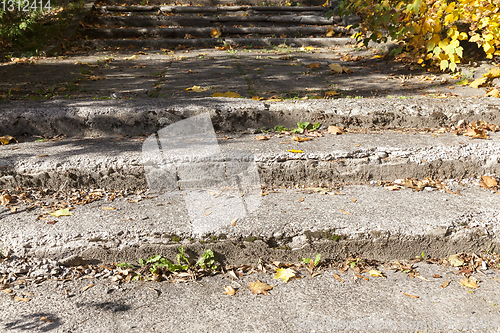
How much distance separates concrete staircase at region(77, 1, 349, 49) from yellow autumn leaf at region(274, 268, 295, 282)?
4.58m

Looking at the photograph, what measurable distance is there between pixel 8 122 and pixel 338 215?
7.81ft

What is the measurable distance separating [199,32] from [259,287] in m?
5.15

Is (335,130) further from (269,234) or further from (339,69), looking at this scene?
(339,69)

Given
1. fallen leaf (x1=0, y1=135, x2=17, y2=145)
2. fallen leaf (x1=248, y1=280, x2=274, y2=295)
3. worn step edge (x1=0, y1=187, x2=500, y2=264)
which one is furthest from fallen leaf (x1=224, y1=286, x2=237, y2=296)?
fallen leaf (x1=0, y1=135, x2=17, y2=145)

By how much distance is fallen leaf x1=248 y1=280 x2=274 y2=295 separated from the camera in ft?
5.69

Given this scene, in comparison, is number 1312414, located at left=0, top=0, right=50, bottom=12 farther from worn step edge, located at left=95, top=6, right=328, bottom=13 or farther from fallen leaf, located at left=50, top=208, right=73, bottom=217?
fallen leaf, located at left=50, top=208, right=73, bottom=217

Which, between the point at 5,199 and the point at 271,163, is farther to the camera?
the point at 271,163

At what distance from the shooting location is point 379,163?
2.41m

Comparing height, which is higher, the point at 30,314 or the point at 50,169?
the point at 50,169

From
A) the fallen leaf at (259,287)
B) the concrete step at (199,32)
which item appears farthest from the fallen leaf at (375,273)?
the concrete step at (199,32)

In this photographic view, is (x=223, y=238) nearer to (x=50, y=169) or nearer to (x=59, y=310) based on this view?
(x=59, y=310)

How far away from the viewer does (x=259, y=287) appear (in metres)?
1.76

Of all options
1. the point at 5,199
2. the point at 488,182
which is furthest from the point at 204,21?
the point at 488,182

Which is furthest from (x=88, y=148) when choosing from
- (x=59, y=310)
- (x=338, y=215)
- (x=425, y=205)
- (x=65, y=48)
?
(x=65, y=48)
